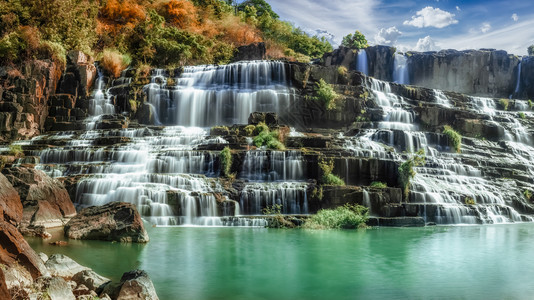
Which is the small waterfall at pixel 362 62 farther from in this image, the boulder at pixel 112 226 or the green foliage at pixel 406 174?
the boulder at pixel 112 226

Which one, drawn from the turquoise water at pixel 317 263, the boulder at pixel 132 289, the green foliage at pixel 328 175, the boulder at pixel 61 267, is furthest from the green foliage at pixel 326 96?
the boulder at pixel 132 289

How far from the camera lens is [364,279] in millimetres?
8820

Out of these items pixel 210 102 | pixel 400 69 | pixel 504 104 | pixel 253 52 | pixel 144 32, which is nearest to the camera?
A: pixel 210 102

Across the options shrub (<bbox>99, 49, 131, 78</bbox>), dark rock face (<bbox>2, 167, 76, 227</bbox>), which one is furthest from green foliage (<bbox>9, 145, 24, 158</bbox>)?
shrub (<bbox>99, 49, 131, 78</bbox>)

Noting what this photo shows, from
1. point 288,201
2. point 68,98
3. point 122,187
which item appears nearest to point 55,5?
point 68,98

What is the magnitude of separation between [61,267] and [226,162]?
11.8m

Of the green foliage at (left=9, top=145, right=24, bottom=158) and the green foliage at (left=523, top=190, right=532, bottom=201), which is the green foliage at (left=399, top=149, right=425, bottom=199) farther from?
the green foliage at (left=9, top=145, right=24, bottom=158)

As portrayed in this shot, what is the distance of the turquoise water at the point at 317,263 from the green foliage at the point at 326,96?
1535 centimetres

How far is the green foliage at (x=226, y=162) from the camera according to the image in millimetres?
18984

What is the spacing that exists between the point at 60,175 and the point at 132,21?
25483mm

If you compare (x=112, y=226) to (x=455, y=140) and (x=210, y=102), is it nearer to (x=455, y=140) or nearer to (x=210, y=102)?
(x=210, y=102)

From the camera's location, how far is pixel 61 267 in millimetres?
7449

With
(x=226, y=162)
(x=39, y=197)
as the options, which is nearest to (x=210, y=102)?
(x=226, y=162)

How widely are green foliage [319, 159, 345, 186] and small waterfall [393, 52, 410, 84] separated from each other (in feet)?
93.0
